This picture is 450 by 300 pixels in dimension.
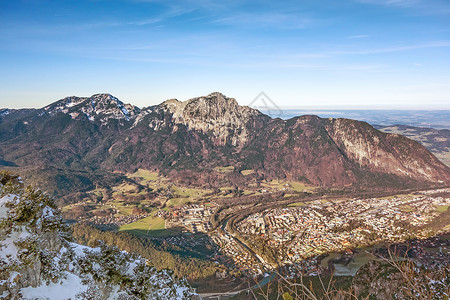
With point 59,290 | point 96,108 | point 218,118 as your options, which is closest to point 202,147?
point 218,118

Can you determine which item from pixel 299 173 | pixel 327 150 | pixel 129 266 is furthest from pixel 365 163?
pixel 129 266

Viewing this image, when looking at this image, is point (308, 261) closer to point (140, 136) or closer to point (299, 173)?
point (299, 173)

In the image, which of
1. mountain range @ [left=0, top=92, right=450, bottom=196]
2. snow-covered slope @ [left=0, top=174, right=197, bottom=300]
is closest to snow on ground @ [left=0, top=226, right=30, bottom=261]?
snow-covered slope @ [left=0, top=174, right=197, bottom=300]

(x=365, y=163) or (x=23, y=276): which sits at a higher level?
(x=23, y=276)

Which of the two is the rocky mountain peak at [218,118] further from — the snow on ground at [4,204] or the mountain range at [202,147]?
the snow on ground at [4,204]

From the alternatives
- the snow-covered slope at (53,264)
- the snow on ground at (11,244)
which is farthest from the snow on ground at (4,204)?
the snow on ground at (11,244)

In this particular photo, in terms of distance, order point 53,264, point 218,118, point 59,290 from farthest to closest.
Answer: point 218,118 → point 53,264 → point 59,290

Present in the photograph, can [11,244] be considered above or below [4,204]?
below

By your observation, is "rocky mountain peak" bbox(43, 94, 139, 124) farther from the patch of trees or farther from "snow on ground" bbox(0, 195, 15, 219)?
"snow on ground" bbox(0, 195, 15, 219)

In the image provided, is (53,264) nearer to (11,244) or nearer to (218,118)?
(11,244)
